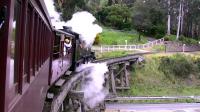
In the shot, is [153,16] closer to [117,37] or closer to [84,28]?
[117,37]

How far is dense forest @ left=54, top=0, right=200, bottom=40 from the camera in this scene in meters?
56.0

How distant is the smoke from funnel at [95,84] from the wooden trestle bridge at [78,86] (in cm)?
69

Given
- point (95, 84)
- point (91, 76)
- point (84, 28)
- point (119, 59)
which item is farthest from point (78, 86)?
point (119, 59)

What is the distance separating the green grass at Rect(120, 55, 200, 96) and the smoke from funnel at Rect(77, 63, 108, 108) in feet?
17.0

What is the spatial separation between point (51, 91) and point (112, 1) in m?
59.7

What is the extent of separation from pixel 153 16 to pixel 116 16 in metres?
6.85

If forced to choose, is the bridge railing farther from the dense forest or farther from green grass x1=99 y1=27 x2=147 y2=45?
the dense forest

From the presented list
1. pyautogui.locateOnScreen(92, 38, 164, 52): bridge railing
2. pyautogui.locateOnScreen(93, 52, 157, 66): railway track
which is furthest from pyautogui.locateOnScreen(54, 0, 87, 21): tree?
pyautogui.locateOnScreen(93, 52, 157, 66): railway track

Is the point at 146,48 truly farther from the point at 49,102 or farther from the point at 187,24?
the point at 49,102

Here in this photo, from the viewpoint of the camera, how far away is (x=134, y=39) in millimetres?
55094

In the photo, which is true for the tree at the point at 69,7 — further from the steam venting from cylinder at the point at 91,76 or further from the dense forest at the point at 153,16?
the steam venting from cylinder at the point at 91,76

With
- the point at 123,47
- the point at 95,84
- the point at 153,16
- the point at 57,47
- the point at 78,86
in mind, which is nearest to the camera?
the point at 57,47

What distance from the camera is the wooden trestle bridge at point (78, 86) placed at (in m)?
13.2

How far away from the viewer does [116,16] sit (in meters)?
62.4
